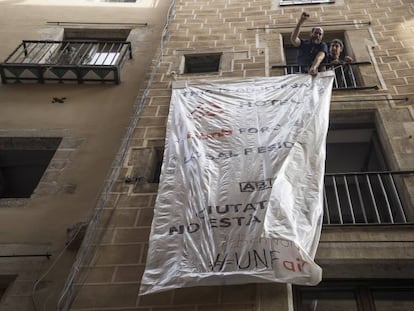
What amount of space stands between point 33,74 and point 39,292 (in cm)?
419

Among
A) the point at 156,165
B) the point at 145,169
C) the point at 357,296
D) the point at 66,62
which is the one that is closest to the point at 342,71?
the point at 156,165

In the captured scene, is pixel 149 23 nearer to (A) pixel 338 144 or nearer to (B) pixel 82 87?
(B) pixel 82 87

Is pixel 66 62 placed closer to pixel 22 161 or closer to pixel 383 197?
pixel 22 161

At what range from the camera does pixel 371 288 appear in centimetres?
452

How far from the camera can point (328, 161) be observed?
739cm

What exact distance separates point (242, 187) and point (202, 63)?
4045 mm

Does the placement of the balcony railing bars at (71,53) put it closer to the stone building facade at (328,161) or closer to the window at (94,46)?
the window at (94,46)

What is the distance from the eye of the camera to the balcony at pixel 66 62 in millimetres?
7812

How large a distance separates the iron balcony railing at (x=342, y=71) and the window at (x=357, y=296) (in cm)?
318

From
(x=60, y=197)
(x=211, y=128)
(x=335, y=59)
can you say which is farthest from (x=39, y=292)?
(x=335, y=59)

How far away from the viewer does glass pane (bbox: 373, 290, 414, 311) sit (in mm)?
4355

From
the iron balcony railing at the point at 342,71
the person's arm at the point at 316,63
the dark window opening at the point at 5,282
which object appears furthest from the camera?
the iron balcony railing at the point at 342,71

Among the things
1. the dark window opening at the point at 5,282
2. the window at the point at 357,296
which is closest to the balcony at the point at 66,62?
the dark window opening at the point at 5,282

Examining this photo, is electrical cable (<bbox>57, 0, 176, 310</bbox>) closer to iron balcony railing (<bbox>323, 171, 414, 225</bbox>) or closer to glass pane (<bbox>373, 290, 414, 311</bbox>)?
iron balcony railing (<bbox>323, 171, 414, 225</bbox>)
